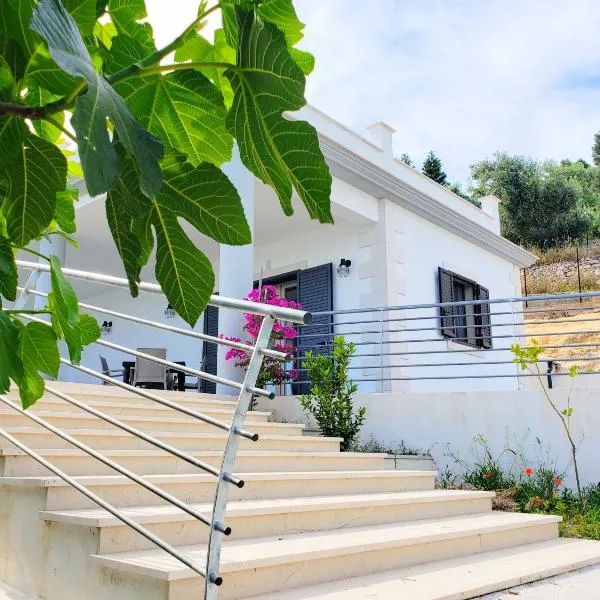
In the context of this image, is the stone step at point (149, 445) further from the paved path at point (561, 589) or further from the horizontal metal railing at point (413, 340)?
the paved path at point (561, 589)

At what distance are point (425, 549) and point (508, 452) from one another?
278 centimetres

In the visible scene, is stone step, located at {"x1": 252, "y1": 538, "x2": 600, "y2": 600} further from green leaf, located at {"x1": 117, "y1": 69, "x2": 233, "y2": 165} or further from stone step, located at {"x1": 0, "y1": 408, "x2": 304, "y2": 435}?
green leaf, located at {"x1": 117, "y1": 69, "x2": 233, "y2": 165}

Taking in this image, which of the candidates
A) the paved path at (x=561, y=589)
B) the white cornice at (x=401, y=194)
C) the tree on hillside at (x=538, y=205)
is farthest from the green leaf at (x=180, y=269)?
the tree on hillside at (x=538, y=205)

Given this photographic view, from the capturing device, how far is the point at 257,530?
3.19 metres

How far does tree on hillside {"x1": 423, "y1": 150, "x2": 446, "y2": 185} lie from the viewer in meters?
24.6

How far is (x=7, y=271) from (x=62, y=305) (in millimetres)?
80

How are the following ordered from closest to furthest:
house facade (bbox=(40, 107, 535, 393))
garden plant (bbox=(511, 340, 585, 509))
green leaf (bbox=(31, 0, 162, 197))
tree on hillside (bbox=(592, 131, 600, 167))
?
green leaf (bbox=(31, 0, 162, 197)), garden plant (bbox=(511, 340, 585, 509)), house facade (bbox=(40, 107, 535, 393)), tree on hillside (bbox=(592, 131, 600, 167))

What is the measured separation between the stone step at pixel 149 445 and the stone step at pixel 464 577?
51.9 inches

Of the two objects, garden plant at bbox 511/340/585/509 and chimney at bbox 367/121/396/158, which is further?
chimney at bbox 367/121/396/158

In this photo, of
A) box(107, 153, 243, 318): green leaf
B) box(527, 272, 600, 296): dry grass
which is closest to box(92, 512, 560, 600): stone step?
box(107, 153, 243, 318): green leaf

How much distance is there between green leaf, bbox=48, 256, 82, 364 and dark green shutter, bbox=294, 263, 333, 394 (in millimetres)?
8043

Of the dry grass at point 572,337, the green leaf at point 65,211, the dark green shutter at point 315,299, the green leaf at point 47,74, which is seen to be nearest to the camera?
the green leaf at point 47,74

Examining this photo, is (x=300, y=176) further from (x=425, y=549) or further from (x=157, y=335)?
(x=157, y=335)

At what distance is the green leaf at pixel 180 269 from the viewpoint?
0.64 m
